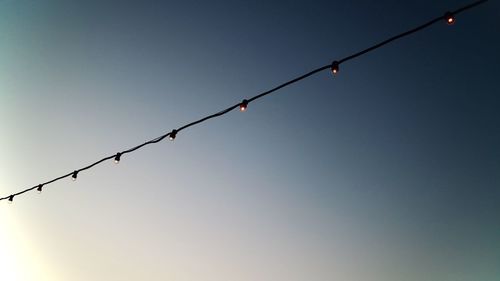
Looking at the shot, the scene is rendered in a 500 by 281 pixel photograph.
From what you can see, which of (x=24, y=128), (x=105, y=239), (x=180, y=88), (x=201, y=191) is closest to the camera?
(x=180, y=88)

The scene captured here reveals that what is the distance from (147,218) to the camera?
11.8 ft

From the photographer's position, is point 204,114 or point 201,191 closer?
point 204,114

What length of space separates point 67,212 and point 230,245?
71.2 inches

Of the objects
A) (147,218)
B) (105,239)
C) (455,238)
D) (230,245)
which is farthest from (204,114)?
(455,238)

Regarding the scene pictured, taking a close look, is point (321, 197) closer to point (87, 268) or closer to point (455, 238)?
point (455, 238)

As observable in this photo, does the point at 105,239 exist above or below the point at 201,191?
below

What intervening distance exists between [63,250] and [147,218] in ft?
3.90

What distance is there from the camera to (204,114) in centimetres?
294

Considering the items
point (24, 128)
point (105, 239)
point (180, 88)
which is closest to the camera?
point (180, 88)

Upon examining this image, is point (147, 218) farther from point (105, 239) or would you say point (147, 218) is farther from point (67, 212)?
point (67, 212)

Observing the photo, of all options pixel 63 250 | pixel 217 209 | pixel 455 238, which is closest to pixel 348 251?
pixel 455 238

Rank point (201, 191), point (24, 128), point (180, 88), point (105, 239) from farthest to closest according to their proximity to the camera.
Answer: point (105, 239) → point (201, 191) → point (24, 128) → point (180, 88)

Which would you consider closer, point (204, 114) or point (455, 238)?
point (204, 114)

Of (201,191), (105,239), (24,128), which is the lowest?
(105,239)
